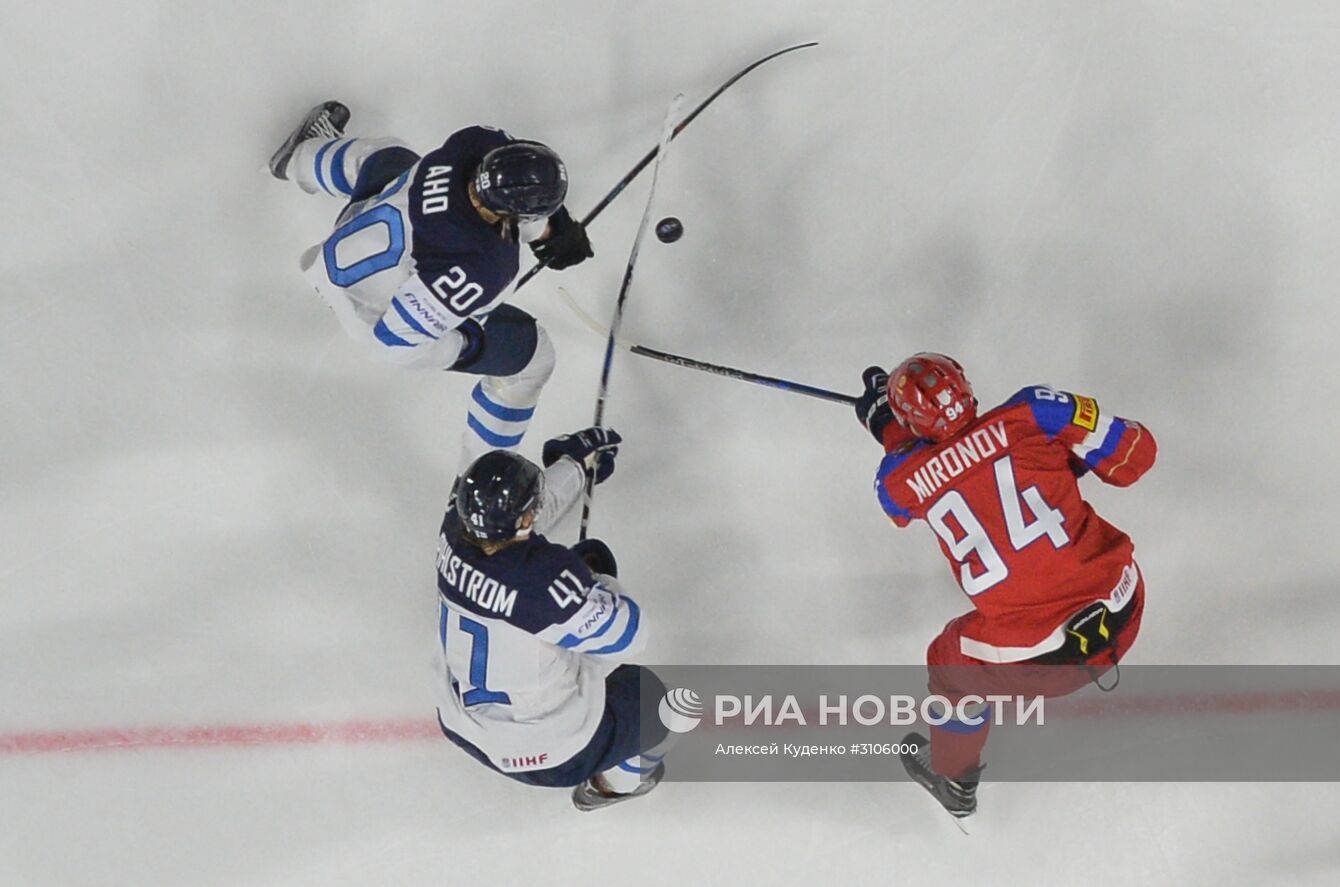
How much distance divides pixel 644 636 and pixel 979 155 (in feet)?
7.33

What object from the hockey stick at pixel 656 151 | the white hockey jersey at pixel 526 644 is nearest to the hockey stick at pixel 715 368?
the hockey stick at pixel 656 151

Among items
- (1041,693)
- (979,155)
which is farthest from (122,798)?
(979,155)

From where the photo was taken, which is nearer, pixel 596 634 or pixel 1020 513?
pixel 596 634

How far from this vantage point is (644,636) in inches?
137

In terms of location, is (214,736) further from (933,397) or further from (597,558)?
(933,397)

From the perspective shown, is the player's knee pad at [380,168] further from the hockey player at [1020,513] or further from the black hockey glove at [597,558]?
the hockey player at [1020,513]

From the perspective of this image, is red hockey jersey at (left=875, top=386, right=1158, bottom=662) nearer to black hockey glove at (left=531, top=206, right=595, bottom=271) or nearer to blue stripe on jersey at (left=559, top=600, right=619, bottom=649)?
blue stripe on jersey at (left=559, top=600, right=619, bottom=649)

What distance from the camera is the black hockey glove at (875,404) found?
12.6ft

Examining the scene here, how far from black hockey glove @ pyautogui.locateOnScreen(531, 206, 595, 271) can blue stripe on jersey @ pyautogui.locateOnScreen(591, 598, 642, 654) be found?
1.11 m

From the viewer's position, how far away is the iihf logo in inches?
155

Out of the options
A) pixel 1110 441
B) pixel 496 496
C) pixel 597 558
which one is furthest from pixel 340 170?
pixel 1110 441

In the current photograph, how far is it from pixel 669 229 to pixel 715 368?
0.54m

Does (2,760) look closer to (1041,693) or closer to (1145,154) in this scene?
(1041,693)

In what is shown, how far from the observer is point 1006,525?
136 inches
